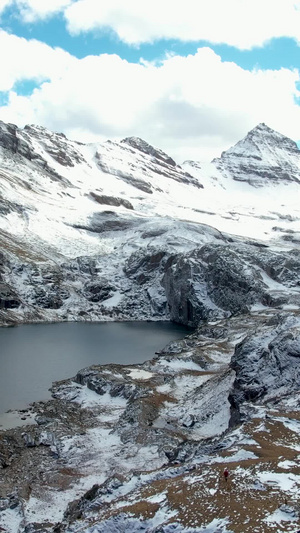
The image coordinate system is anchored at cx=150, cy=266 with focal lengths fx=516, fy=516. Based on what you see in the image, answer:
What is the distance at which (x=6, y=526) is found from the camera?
3694 cm

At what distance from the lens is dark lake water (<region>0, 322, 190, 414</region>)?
77438 mm

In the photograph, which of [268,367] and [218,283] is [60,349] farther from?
[218,283]

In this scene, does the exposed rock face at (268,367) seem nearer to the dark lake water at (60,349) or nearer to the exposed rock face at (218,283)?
the dark lake water at (60,349)

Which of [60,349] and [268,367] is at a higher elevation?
[268,367]

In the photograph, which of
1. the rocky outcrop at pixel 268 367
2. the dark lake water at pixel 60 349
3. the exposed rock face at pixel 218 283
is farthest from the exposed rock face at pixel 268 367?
the exposed rock face at pixel 218 283

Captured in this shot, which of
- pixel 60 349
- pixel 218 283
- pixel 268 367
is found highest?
pixel 218 283

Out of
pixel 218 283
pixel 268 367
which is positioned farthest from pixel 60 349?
pixel 218 283

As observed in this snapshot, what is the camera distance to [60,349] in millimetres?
110125

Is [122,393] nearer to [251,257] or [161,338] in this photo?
[161,338]

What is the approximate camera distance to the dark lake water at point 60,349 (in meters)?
77.4

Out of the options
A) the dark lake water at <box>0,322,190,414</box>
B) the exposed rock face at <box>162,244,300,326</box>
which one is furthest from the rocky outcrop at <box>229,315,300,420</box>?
the exposed rock face at <box>162,244,300,326</box>

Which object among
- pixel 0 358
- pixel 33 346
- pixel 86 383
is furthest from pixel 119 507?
pixel 33 346

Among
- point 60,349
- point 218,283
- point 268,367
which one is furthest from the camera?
point 218,283

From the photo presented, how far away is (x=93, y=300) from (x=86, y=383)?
104 m
